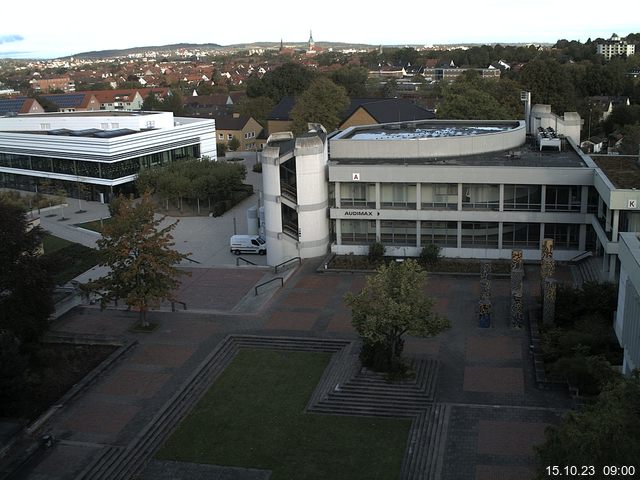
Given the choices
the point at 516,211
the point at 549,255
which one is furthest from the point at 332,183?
the point at 549,255

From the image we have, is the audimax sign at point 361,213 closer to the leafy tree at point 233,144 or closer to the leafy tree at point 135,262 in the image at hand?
the leafy tree at point 135,262

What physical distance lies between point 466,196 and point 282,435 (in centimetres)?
1958

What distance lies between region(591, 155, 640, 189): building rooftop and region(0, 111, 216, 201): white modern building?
37212 mm

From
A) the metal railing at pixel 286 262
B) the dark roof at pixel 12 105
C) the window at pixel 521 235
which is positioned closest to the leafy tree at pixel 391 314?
the metal railing at pixel 286 262

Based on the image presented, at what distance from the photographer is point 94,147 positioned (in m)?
58.9

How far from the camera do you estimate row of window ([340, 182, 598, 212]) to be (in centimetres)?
3616

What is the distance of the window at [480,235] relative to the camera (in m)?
37.4

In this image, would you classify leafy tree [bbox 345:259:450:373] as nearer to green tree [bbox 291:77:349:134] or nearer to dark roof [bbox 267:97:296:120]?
green tree [bbox 291:77:349:134]

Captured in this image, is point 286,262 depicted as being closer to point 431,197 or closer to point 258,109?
point 431,197

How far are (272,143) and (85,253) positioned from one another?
13229 millimetres

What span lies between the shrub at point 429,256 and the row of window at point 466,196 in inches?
93.3

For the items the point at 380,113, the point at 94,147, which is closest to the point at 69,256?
the point at 94,147

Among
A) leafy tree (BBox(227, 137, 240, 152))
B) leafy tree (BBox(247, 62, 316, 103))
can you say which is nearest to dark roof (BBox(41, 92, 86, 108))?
leafy tree (BBox(247, 62, 316, 103))

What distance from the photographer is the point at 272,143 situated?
4266 cm
